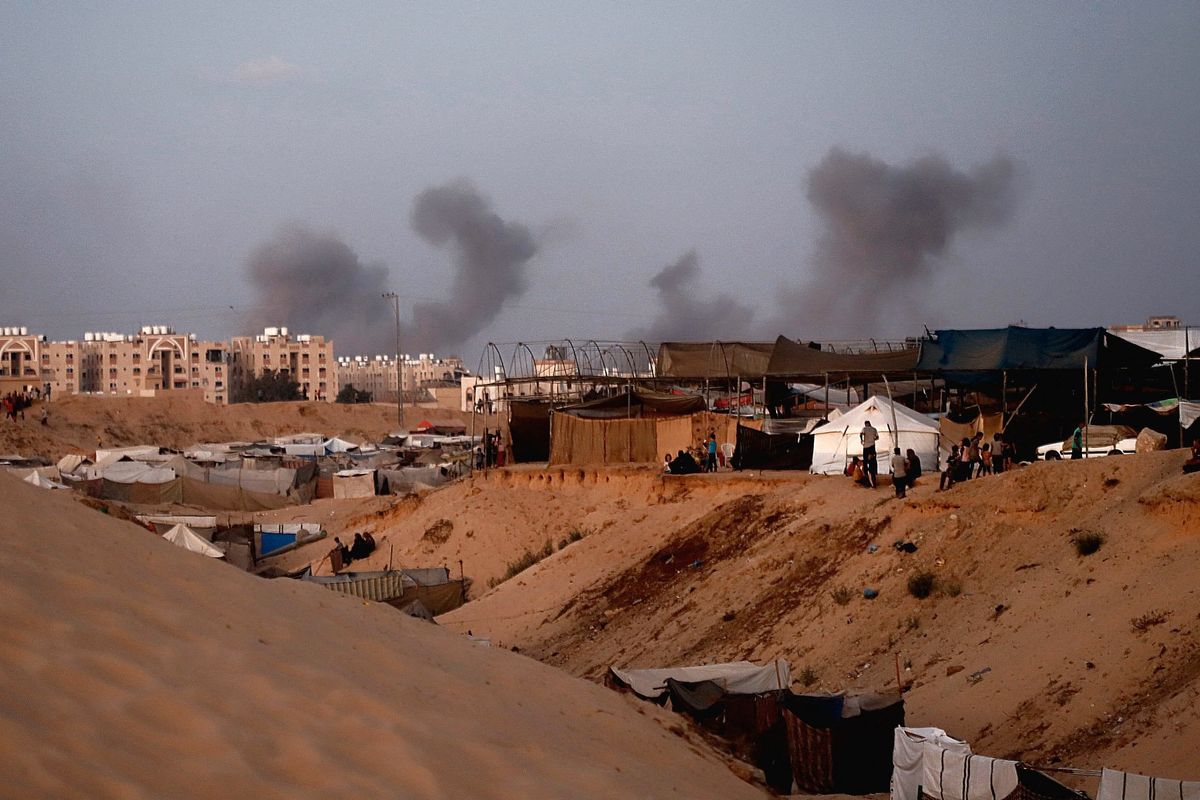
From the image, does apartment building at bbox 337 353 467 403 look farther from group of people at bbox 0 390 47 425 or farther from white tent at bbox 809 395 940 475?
white tent at bbox 809 395 940 475

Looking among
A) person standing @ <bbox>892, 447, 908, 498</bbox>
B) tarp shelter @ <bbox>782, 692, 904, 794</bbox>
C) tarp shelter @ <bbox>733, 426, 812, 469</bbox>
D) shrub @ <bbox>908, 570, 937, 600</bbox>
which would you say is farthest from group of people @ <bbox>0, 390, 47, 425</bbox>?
tarp shelter @ <bbox>782, 692, 904, 794</bbox>

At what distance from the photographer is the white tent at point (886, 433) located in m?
26.3

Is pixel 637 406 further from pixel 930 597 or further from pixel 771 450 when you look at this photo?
pixel 930 597

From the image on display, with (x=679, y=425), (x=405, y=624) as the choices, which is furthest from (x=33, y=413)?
(x=405, y=624)

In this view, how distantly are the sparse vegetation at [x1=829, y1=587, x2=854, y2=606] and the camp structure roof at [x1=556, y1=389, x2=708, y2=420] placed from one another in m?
14.5

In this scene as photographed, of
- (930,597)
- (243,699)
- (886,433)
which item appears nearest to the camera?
(243,699)

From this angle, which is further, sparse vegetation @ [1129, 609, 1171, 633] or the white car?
the white car

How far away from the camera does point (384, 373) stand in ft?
579

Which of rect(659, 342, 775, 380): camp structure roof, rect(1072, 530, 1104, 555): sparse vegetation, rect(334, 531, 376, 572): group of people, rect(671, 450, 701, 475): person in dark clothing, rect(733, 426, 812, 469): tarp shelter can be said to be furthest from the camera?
rect(659, 342, 775, 380): camp structure roof

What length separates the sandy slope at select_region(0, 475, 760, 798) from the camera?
5.33m

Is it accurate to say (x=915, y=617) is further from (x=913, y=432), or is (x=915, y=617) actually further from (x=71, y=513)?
(x=71, y=513)

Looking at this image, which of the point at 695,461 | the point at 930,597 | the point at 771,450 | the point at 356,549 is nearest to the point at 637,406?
the point at 695,461

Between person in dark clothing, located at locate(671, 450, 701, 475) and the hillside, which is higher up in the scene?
person in dark clothing, located at locate(671, 450, 701, 475)

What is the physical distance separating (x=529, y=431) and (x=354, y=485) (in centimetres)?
993
